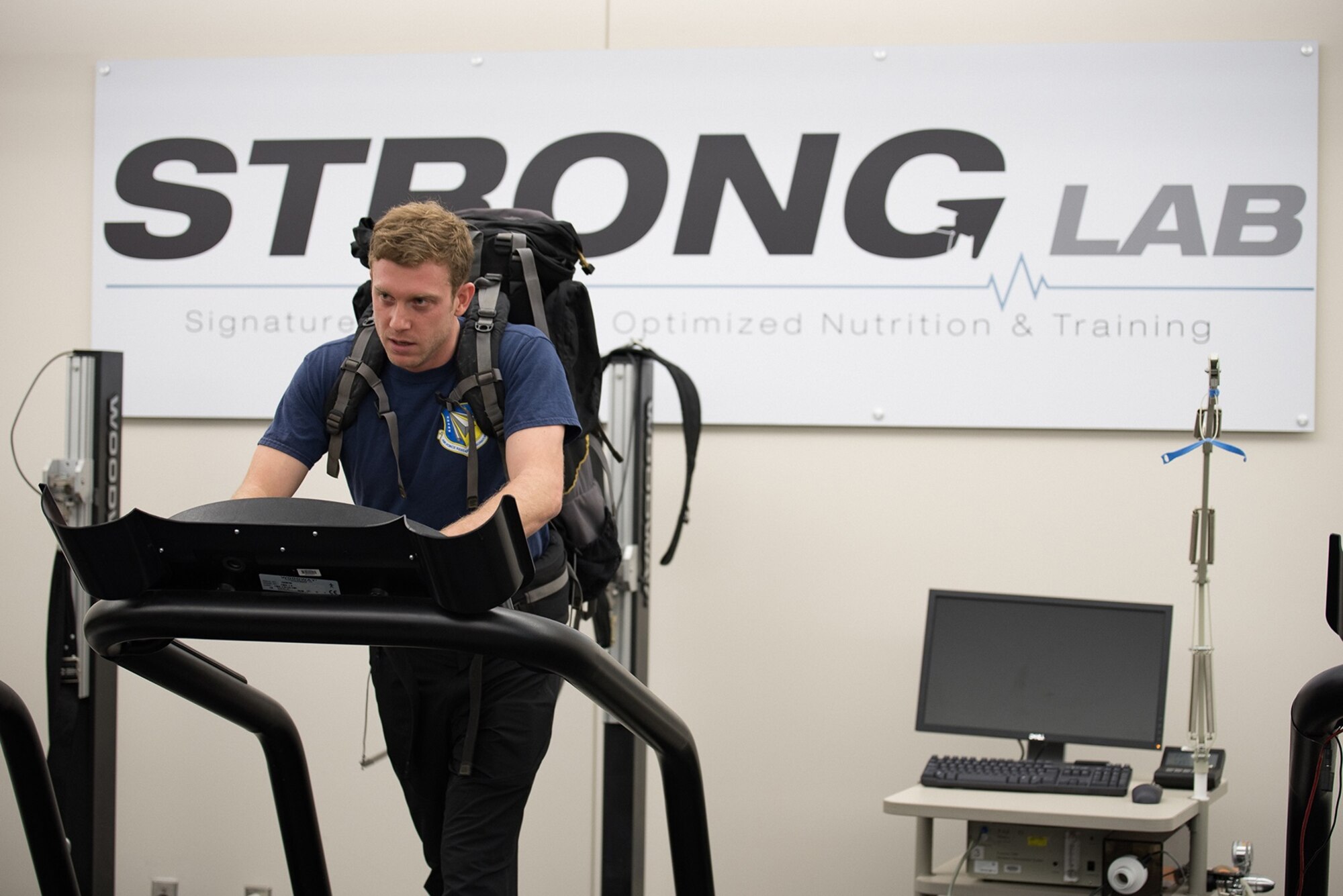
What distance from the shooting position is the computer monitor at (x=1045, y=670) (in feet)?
9.92

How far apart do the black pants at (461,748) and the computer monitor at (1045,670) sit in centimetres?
115

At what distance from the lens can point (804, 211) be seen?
3.52m

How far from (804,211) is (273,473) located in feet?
5.87

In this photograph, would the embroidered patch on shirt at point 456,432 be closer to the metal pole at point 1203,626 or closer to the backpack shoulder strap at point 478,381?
the backpack shoulder strap at point 478,381

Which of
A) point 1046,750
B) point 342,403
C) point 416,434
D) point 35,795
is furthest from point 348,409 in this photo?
point 1046,750

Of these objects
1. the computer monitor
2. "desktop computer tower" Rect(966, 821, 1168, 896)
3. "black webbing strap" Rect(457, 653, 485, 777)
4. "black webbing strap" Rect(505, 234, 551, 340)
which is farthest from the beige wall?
"black webbing strap" Rect(457, 653, 485, 777)

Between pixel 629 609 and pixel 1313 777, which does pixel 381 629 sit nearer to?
pixel 1313 777

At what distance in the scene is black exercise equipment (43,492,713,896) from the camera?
111 centimetres

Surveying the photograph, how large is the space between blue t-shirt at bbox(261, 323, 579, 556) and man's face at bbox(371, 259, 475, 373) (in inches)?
2.9

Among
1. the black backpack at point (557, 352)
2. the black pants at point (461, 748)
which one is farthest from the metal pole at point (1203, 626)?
the black pants at point (461, 748)

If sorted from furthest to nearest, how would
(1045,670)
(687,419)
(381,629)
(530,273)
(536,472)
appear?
(687,419), (1045,670), (530,273), (536,472), (381,629)

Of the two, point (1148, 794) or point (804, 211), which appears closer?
point (1148, 794)

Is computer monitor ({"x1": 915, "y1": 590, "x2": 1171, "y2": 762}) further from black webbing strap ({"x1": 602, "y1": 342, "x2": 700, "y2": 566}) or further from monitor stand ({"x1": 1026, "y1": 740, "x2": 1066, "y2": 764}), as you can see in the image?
black webbing strap ({"x1": 602, "y1": 342, "x2": 700, "y2": 566})

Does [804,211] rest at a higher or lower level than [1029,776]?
higher
